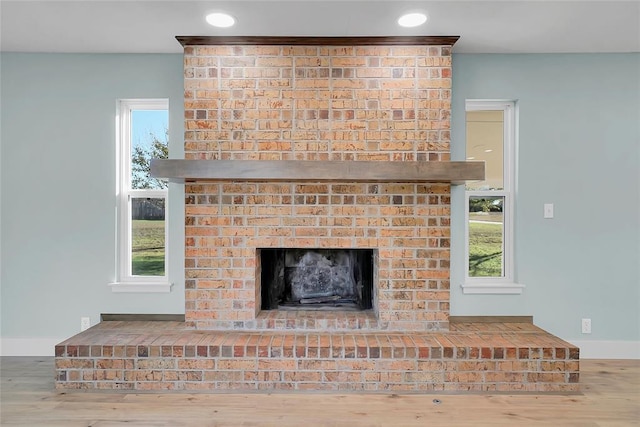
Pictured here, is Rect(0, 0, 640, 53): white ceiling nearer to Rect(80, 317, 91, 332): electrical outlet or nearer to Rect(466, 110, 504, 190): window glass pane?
Rect(466, 110, 504, 190): window glass pane

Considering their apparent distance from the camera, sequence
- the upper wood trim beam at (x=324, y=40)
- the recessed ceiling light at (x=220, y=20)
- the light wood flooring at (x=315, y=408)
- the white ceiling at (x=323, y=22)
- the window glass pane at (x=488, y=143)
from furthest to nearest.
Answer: the window glass pane at (x=488, y=143) → the upper wood trim beam at (x=324, y=40) → the recessed ceiling light at (x=220, y=20) → the white ceiling at (x=323, y=22) → the light wood flooring at (x=315, y=408)

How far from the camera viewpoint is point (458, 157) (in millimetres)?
2977

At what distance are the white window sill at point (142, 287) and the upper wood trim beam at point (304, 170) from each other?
3.45ft

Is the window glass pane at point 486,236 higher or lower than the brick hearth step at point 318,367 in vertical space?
higher

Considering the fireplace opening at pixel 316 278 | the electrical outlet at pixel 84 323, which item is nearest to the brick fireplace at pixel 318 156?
the fireplace opening at pixel 316 278

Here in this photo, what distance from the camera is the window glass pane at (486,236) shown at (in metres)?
3.10

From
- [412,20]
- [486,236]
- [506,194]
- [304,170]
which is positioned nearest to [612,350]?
[486,236]

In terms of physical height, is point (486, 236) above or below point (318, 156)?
below

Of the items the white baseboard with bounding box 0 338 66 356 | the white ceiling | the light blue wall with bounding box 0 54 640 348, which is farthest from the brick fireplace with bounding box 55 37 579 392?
the white baseboard with bounding box 0 338 66 356

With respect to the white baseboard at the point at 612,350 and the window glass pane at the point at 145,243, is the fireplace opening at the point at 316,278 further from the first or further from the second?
the white baseboard at the point at 612,350

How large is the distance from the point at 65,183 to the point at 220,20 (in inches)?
70.4

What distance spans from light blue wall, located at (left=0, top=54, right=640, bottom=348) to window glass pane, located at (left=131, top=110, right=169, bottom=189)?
0.17 meters

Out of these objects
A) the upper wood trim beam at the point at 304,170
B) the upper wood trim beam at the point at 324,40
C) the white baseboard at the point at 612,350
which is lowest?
the white baseboard at the point at 612,350

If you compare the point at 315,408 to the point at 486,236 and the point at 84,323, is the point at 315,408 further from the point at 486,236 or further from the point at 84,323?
the point at 84,323
